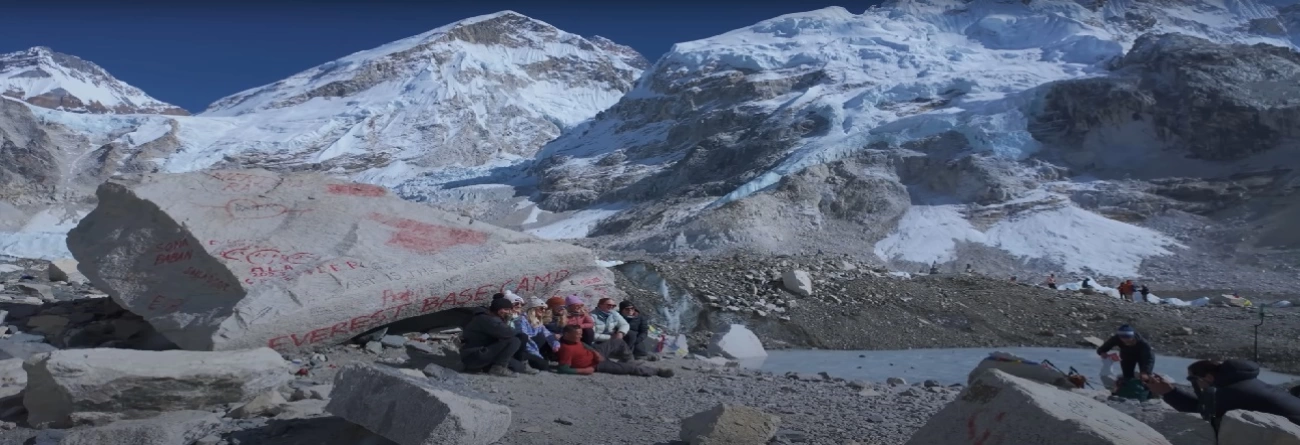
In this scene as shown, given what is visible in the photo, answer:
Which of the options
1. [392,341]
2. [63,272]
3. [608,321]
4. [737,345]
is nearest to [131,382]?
[392,341]

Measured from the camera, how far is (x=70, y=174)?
305ft

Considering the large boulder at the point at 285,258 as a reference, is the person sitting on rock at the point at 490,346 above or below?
below

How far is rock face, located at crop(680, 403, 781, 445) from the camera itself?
4.88 metres

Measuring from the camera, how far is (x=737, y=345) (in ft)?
40.3

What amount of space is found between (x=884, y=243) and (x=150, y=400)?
36621 mm

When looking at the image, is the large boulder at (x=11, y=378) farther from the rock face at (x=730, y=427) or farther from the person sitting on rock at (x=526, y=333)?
the rock face at (x=730, y=427)

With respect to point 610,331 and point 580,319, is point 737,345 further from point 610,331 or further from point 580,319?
point 580,319

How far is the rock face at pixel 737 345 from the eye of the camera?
11930 millimetres

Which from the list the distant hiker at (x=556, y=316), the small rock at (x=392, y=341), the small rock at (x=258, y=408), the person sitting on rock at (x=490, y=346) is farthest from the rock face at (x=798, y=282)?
the small rock at (x=258, y=408)

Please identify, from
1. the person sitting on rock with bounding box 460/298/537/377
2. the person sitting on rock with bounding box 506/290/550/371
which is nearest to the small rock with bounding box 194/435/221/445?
the person sitting on rock with bounding box 460/298/537/377

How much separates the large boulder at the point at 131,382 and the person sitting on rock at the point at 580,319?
3.27 m

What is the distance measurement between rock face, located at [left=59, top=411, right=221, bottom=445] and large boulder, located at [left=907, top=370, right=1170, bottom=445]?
156 inches

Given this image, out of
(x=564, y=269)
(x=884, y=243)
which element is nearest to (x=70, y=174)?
(x=884, y=243)

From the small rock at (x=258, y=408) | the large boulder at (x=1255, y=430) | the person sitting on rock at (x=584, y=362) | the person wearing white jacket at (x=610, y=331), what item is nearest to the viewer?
the large boulder at (x=1255, y=430)
